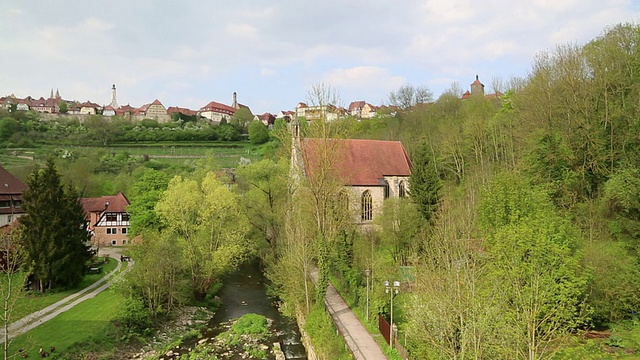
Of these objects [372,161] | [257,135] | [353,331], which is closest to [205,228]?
[353,331]

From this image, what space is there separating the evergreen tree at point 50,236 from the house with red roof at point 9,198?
43.0 ft

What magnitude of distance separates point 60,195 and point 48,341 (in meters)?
12.4

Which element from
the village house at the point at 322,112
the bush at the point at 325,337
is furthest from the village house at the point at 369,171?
the bush at the point at 325,337

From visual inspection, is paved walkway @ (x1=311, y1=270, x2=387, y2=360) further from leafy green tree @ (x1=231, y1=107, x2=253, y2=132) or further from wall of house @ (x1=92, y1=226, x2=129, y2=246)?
leafy green tree @ (x1=231, y1=107, x2=253, y2=132)

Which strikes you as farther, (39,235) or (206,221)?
(206,221)

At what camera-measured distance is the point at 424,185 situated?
3419 centimetres

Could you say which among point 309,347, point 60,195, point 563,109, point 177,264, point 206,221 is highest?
point 563,109

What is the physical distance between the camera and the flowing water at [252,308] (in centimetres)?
2295

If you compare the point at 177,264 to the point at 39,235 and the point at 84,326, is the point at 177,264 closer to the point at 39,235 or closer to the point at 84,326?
the point at 84,326

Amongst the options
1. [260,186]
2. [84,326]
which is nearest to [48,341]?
[84,326]

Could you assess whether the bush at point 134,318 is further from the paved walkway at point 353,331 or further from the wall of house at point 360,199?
the wall of house at point 360,199

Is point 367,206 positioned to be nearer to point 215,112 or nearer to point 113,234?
point 113,234

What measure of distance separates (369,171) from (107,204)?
106ft

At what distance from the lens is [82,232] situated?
100ft
